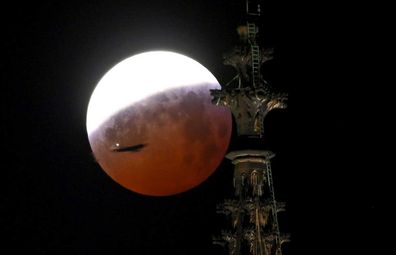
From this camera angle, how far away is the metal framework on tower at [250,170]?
778 centimetres

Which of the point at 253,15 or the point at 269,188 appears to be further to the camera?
the point at 253,15

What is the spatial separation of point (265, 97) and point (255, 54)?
2.06 feet

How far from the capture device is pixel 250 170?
26.2ft

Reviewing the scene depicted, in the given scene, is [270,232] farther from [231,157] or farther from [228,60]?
[228,60]

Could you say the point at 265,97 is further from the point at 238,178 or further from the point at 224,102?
the point at 238,178

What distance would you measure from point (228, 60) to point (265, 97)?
0.72 m

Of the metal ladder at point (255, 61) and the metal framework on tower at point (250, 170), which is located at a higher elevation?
the metal ladder at point (255, 61)

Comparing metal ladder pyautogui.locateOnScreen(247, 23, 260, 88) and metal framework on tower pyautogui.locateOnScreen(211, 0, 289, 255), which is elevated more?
metal ladder pyautogui.locateOnScreen(247, 23, 260, 88)

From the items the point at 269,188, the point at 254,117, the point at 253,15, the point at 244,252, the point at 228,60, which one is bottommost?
the point at 244,252

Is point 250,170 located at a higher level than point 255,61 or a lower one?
lower

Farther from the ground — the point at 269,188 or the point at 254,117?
the point at 254,117

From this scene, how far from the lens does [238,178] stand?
8.03m

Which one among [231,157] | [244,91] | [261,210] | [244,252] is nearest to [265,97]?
[244,91]

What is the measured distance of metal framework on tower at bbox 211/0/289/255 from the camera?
778 cm
